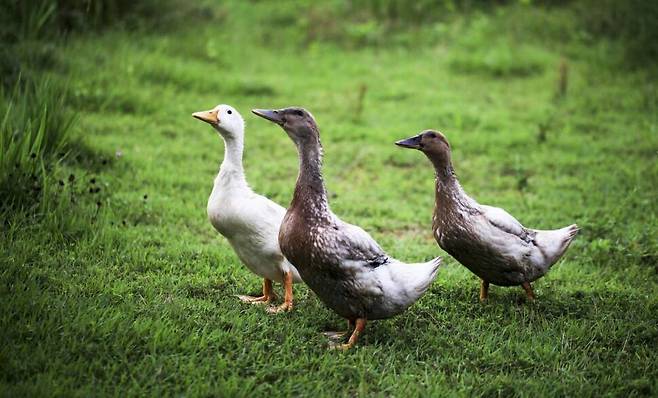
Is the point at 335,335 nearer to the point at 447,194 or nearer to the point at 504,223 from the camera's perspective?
the point at 447,194

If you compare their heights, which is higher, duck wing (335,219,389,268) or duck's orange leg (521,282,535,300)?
duck wing (335,219,389,268)

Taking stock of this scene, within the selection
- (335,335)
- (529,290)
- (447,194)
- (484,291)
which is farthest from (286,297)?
(529,290)

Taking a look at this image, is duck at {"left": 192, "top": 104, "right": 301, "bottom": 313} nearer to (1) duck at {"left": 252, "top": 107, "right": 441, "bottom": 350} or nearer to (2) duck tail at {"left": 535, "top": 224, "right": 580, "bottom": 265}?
(1) duck at {"left": 252, "top": 107, "right": 441, "bottom": 350}

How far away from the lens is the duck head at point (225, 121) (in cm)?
444

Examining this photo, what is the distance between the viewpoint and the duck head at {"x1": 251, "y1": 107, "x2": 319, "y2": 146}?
159 inches

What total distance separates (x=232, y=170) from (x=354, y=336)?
48.9 inches

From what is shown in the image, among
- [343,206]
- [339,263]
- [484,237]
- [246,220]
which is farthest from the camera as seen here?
[343,206]

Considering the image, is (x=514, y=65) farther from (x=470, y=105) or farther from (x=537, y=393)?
(x=537, y=393)

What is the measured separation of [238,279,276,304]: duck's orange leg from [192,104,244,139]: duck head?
93 cm

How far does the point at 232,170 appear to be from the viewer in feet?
14.4

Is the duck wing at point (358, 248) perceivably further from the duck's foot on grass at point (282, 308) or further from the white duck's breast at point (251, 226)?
the duck's foot on grass at point (282, 308)

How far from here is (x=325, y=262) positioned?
151 inches

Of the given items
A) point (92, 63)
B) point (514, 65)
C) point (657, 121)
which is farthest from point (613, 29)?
point (92, 63)

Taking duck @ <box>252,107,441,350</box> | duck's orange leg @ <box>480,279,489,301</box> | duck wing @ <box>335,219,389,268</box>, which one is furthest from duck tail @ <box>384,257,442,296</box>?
duck's orange leg @ <box>480,279,489,301</box>
